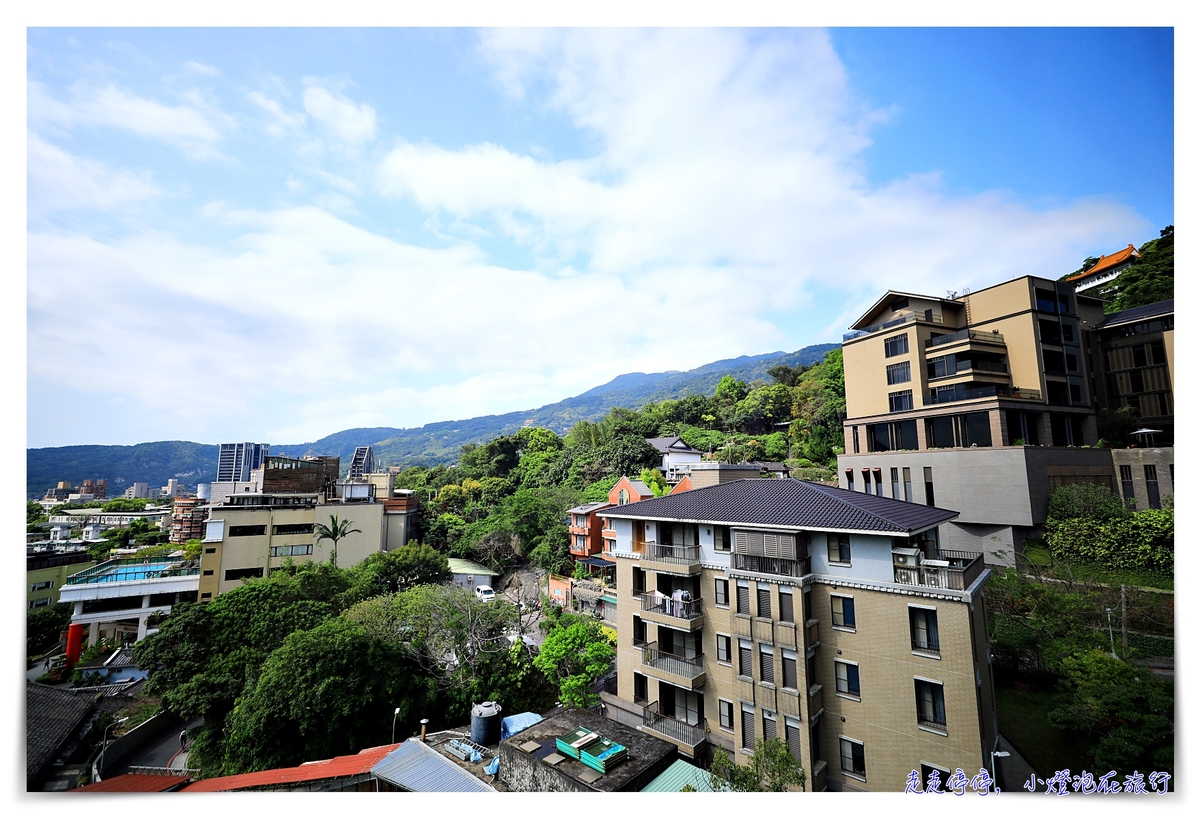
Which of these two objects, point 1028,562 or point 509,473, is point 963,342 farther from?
point 509,473

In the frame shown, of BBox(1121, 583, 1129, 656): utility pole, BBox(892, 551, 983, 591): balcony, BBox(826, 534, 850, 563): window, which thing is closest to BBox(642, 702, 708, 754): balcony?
BBox(826, 534, 850, 563): window

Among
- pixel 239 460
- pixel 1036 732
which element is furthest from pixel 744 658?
pixel 239 460

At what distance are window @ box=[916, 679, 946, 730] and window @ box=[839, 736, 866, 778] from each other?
3.23 ft

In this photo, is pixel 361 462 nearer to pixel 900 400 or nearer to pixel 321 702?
pixel 321 702

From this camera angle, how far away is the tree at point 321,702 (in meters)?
8.23

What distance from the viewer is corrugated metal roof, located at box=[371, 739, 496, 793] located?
5855 millimetres

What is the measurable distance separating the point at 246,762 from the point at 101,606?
7.22 m

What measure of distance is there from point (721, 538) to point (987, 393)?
28.2ft

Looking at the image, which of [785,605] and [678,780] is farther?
[785,605]

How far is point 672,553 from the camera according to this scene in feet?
25.7

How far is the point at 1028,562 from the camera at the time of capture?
911cm

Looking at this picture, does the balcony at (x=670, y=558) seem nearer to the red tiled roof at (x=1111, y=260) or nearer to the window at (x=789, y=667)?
the window at (x=789, y=667)

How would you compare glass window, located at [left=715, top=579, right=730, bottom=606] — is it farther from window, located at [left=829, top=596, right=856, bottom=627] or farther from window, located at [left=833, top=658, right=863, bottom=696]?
window, located at [left=833, top=658, right=863, bottom=696]
